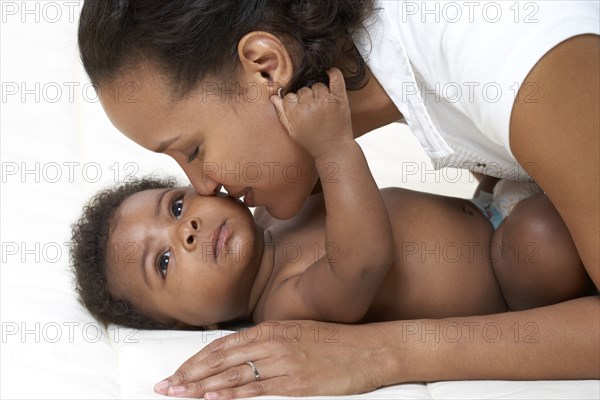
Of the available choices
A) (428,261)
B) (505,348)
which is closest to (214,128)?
(428,261)

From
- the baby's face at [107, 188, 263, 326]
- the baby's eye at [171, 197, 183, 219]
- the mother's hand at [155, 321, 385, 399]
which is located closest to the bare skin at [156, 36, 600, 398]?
the mother's hand at [155, 321, 385, 399]

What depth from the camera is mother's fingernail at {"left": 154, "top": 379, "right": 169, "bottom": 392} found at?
145cm

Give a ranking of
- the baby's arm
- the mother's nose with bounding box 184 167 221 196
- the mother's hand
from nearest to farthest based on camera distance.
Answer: the mother's hand < the baby's arm < the mother's nose with bounding box 184 167 221 196

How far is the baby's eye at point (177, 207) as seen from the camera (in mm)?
1798

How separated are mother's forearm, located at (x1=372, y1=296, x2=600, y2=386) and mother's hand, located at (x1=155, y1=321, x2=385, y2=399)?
0.10 feet

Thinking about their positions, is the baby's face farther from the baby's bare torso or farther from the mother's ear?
the mother's ear

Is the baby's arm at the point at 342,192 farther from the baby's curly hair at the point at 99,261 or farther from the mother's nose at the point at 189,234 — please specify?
the baby's curly hair at the point at 99,261

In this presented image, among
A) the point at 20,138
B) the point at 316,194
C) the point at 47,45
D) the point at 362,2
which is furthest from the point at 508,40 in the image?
the point at 47,45

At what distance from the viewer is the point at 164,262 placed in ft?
5.79

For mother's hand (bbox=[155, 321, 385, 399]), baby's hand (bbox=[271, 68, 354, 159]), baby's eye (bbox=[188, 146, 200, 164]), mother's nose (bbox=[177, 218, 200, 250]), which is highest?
baby's hand (bbox=[271, 68, 354, 159])

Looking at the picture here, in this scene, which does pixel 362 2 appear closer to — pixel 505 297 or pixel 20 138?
pixel 505 297

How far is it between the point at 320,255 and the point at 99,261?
16.2 inches

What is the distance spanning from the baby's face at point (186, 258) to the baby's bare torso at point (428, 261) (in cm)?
8

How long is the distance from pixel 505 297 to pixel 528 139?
1.59 feet
